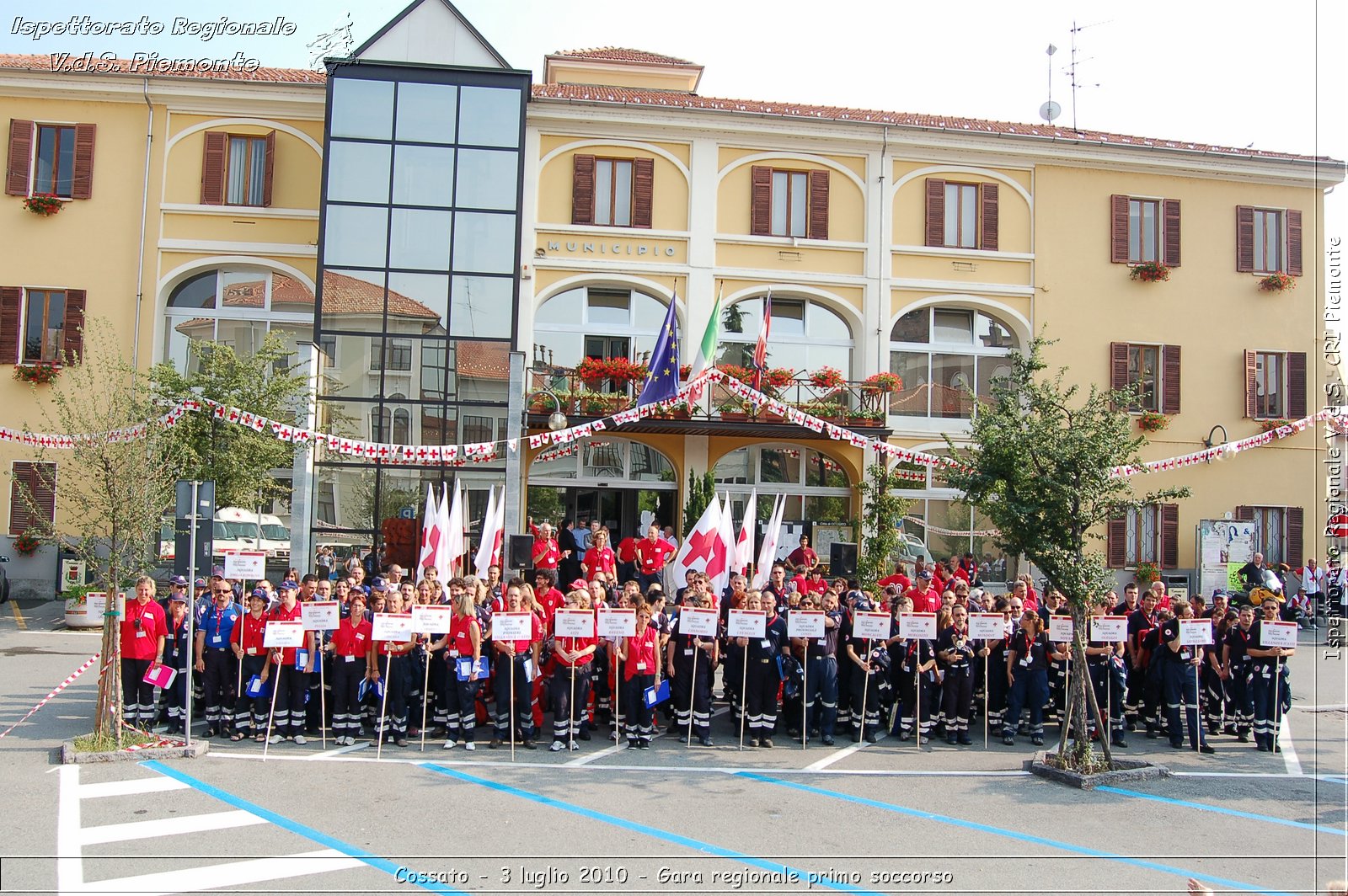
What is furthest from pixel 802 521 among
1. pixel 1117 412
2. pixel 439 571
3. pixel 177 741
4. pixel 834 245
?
pixel 177 741

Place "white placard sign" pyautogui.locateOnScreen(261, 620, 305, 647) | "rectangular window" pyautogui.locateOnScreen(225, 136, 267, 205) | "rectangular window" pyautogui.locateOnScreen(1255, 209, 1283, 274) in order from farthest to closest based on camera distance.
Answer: "rectangular window" pyautogui.locateOnScreen(1255, 209, 1283, 274) → "rectangular window" pyautogui.locateOnScreen(225, 136, 267, 205) → "white placard sign" pyautogui.locateOnScreen(261, 620, 305, 647)

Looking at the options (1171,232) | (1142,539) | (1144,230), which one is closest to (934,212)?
(1144,230)

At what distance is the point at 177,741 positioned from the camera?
11.1m

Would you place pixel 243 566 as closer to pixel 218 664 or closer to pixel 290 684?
pixel 218 664

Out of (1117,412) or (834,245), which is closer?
(1117,412)

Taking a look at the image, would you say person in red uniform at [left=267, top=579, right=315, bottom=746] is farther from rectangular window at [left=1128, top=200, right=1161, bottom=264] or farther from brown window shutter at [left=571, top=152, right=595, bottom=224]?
rectangular window at [left=1128, top=200, right=1161, bottom=264]

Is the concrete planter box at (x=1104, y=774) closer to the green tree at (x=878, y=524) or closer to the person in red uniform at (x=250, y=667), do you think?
the person in red uniform at (x=250, y=667)

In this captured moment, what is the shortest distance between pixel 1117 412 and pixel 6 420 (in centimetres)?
2291

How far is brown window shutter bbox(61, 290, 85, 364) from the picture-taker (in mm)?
24047

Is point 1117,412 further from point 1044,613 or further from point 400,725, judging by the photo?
point 400,725

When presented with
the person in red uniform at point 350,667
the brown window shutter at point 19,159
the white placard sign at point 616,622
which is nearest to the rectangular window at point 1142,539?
the white placard sign at point 616,622

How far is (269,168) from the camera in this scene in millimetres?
24578

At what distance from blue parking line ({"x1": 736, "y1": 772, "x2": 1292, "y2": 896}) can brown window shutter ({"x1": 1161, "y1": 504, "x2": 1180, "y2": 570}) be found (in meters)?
18.5

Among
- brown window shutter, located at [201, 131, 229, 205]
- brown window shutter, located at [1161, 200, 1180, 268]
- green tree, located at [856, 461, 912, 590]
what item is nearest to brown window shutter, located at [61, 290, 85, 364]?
brown window shutter, located at [201, 131, 229, 205]
